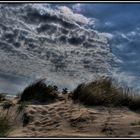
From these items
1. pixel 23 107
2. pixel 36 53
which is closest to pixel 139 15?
pixel 36 53

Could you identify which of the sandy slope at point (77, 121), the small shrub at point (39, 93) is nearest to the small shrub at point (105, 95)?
the sandy slope at point (77, 121)

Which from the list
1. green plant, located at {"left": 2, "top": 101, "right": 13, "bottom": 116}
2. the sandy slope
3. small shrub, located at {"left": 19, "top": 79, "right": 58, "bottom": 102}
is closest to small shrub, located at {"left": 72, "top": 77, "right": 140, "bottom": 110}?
the sandy slope

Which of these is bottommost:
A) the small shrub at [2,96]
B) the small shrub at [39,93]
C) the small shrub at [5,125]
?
the small shrub at [5,125]

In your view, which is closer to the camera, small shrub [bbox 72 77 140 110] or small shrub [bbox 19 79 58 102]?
small shrub [bbox 72 77 140 110]

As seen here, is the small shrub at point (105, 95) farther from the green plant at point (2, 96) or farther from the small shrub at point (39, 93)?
the green plant at point (2, 96)

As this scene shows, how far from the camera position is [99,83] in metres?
6.65

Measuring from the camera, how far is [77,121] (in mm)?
5883

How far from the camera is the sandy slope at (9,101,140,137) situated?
5.51 metres

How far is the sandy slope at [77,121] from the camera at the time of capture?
18.1 feet

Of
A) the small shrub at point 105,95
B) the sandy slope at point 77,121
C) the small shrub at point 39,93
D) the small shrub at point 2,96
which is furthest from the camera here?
the small shrub at point 39,93

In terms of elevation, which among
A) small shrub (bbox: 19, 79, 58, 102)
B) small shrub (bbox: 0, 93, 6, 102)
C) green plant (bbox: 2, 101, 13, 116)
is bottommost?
green plant (bbox: 2, 101, 13, 116)

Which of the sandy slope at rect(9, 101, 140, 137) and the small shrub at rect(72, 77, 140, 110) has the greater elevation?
the small shrub at rect(72, 77, 140, 110)

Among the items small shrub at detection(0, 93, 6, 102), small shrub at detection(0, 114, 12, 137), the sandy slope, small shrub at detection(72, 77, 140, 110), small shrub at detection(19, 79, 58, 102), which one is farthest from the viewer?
small shrub at detection(19, 79, 58, 102)

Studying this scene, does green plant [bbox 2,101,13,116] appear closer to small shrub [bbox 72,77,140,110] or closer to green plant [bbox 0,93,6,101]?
green plant [bbox 0,93,6,101]
